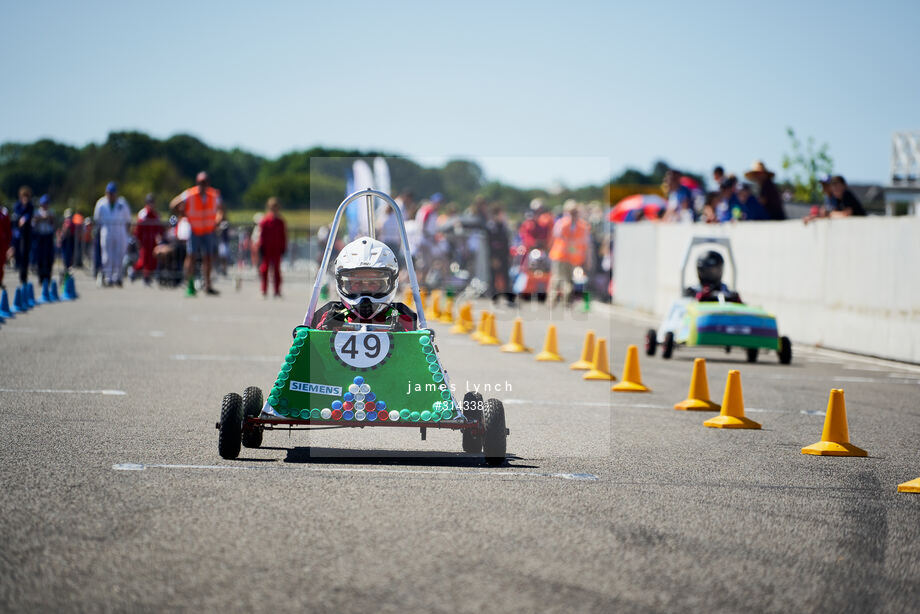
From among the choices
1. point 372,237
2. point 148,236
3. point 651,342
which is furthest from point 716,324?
point 148,236

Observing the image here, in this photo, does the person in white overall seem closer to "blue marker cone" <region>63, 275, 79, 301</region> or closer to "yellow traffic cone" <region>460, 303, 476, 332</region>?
"blue marker cone" <region>63, 275, 79, 301</region>

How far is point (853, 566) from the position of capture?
5.52m

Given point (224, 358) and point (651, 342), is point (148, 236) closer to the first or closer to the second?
point (224, 358)

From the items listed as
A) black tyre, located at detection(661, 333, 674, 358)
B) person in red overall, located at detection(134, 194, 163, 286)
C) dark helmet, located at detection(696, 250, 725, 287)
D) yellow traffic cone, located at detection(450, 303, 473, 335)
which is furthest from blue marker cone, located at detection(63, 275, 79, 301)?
dark helmet, located at detection(696, 250, 725, 287)

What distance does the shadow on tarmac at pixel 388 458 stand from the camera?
7820 mm

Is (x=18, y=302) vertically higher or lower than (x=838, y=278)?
lower

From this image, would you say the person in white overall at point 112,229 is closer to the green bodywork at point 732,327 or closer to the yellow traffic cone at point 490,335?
the yellow traffic cone at point 490,335

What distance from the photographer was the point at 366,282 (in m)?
8.52

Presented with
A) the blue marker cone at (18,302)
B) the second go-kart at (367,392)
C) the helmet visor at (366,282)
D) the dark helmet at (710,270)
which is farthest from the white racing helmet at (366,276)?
the blue marker cone at (18,302)

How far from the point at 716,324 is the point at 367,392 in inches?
344

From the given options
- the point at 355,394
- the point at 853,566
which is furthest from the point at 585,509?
the point at 355,394

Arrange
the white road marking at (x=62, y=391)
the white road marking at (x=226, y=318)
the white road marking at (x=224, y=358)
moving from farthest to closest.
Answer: the white road marking at (x=226, y=318), the white road marking at (x=224, y=358), the white road marking at (x=62, y=391)

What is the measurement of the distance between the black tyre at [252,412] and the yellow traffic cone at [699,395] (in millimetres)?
4361

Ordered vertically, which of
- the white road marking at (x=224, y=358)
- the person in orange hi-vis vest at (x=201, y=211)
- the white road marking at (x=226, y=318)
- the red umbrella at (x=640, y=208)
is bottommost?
the white road marking at (x=224, y=358)
